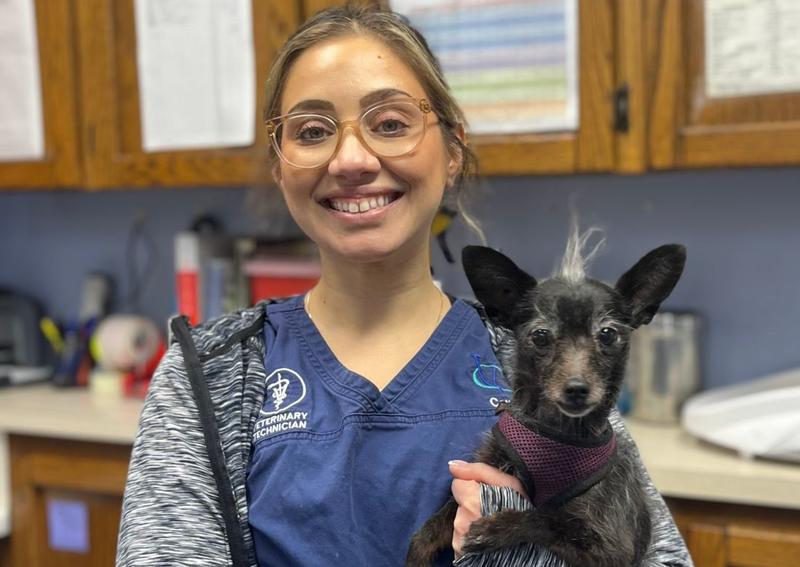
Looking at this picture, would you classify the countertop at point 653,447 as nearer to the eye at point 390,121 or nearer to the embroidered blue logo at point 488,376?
the embroidered blue logo at point 488,376

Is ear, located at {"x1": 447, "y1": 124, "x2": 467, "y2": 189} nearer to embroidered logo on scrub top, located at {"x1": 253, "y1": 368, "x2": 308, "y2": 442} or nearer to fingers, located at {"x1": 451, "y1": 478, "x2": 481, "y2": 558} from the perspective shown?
embroidered logo on scrub top, located at {"x1": 253, "y1": 368, "x2": 308, "y2": 442}

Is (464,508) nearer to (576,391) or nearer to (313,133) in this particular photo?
(576,391)

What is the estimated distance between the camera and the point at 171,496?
1.07 metres

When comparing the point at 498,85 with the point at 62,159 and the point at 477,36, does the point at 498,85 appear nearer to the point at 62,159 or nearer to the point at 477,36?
the point at 477,36

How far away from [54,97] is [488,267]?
1827mm

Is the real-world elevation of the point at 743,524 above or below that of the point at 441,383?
below

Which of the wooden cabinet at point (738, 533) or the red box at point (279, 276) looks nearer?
the wooden cabinet at point (738, 533)

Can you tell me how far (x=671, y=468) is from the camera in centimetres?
164

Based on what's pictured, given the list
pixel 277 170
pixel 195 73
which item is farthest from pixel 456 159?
pixel 195 73

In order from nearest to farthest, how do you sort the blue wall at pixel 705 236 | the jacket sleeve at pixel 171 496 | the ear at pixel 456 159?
the jacket sleeve at pixel 171 496 → the ear at pixel 456 159 → the blue wall at pixel 705 236

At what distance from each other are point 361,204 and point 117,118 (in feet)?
4.69

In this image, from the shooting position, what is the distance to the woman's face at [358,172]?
43.8 inches

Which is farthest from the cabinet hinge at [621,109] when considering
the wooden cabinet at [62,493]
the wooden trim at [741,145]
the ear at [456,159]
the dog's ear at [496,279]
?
the wooden cabinet at [62,493]

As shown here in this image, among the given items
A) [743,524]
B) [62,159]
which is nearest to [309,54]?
[743,524]
